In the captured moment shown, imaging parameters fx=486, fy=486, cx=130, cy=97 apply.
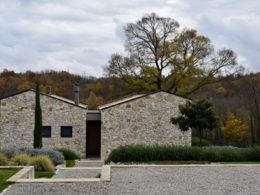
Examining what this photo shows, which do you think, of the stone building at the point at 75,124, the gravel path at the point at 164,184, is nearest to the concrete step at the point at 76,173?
the gravel path at the point at 164,184

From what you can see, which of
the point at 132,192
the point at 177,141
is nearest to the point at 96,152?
the point at 177,141

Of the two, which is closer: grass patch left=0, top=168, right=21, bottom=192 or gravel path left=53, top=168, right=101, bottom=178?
grass patch left=0, top=168, right=21, bottom=192

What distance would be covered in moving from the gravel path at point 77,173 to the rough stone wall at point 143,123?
42.6 feet

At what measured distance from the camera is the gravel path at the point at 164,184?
10477 mm

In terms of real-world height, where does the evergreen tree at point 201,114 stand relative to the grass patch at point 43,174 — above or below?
above

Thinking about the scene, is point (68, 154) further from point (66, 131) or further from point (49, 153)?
point (49, 153)

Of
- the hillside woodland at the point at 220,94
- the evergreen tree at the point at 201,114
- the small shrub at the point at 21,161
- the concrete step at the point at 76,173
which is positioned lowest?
the concrete step at the point at 76,173

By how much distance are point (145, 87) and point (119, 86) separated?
2.99m

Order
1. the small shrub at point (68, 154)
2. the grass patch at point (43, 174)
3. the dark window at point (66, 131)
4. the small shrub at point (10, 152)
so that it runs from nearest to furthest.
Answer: the grass patch at point (43, 174) < the small shrub at point (10, 152) < the small shrub at point (68, 154) < the dark window at point (66, 131)

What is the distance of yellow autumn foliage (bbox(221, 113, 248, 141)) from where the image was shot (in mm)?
43441

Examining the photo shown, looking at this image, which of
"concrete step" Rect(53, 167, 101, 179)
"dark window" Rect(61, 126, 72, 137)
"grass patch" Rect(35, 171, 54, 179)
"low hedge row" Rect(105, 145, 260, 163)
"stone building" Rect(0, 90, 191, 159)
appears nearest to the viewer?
"grass patch" Rect(35, 171, 54, 179)

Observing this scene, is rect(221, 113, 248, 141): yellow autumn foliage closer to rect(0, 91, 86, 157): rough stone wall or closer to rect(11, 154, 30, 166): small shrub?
rect(0, 91, 86, 157): rough stone wall

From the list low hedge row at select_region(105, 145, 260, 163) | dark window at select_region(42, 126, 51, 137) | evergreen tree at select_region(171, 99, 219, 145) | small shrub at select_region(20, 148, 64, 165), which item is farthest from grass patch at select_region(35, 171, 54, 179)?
dark window at select_region(42, 126, 51, 137)

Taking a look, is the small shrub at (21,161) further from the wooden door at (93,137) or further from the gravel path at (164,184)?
the wooden door at (93,137)
